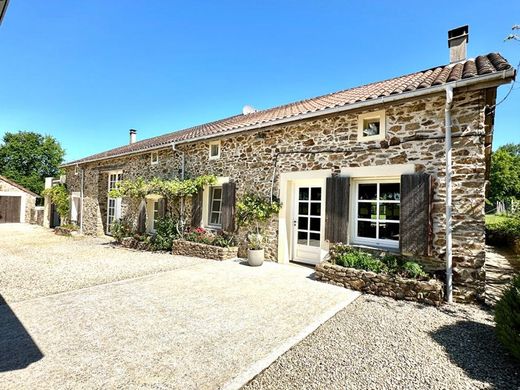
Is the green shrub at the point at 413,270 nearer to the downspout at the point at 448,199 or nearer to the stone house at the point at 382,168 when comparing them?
the stone house at the point at 382,168

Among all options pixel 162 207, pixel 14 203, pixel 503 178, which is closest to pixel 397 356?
pixel 162 207

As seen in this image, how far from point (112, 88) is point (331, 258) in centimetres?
1287

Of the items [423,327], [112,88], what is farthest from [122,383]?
[112,88]

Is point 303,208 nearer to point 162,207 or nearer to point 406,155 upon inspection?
point 406,155

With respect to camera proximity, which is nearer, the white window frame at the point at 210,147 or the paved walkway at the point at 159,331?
the paved walkway at the point at 159,331

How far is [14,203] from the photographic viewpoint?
2144 cm

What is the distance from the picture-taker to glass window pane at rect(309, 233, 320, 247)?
6.74m

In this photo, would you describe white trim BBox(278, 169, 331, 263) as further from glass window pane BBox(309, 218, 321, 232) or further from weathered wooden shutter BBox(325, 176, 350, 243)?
weathered wooden shutter BBox(325, 176, 350, 243)

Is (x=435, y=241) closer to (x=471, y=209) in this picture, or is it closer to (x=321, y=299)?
(x=471, y=209)

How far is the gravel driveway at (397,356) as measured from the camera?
7.84ft

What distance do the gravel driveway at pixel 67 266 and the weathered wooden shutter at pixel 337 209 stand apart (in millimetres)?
3787

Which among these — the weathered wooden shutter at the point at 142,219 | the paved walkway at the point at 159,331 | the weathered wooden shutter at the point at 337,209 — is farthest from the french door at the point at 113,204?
the weathered wooden shutter at the point at 337,209

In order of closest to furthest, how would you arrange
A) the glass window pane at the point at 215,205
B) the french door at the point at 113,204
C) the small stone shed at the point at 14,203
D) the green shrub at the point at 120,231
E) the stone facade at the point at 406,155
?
the stone facade at the point at 406,155 < the glass window pane at the point at 215,205 < the green shrub at the point at 120,231 < the french door at the point at 113,204 < the small stone shed at the point at 14,203

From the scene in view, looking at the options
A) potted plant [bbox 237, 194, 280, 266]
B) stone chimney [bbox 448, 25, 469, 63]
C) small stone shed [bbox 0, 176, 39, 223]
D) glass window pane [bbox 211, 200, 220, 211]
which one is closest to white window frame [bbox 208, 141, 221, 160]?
glass window pane [bbox 211, 200, 220, 211]
